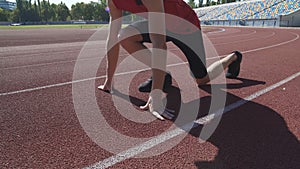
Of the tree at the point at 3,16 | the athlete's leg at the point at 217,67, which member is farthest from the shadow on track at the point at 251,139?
the tree at the point at 3,16

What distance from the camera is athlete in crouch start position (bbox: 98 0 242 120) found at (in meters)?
2.38

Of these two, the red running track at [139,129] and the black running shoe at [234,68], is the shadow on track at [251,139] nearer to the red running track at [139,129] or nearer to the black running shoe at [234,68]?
the red running track at [139,129]

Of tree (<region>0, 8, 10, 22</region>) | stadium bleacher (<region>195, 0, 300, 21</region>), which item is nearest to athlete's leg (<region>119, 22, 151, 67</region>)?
stadium bleacher (<region>195, 0, 300, 21</region>)

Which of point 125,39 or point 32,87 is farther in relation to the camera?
point 32,87

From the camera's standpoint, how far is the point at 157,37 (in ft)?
7.75

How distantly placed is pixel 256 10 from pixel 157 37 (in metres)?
56.9

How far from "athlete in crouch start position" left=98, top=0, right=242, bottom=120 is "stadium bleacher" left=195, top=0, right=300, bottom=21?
46782 millimetres

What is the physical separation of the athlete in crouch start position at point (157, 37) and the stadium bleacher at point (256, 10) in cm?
4678

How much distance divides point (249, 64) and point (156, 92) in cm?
429

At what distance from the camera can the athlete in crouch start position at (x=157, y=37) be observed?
93.9 inches

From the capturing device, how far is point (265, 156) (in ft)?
5.95

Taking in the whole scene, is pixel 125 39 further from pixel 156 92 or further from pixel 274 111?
pixel 274 111

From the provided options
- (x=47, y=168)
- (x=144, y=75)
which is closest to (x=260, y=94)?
(x=144, y=75)

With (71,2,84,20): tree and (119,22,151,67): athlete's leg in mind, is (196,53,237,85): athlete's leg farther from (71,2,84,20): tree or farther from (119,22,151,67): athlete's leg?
(71,2,84,20): tree
